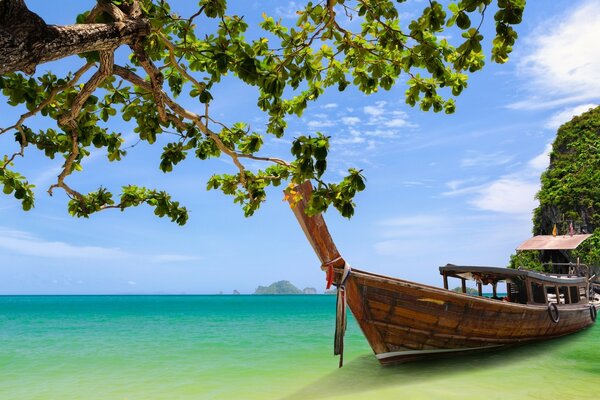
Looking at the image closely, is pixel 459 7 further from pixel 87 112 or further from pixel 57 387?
pixel 57 387

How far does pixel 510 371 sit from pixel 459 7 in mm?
9283

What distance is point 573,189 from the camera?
36.0m

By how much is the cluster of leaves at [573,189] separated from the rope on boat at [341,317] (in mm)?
30473

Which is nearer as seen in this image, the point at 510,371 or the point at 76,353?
the point at 510,371

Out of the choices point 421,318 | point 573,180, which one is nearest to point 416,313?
point 421,318

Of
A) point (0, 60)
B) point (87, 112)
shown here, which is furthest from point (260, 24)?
point (0, 60)

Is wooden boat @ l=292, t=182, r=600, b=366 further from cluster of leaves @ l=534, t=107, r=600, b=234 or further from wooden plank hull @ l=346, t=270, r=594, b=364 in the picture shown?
cluster of leaves @ l=534, t=107, r=600, b=234

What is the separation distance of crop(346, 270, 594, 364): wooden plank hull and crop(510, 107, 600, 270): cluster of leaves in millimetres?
26206

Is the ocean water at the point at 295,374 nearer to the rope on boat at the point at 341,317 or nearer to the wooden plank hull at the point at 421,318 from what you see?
the wooden plank hull at the point at 421,318

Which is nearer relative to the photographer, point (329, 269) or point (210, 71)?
point (210, 71)

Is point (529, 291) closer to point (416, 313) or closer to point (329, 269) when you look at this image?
point (416, 313)

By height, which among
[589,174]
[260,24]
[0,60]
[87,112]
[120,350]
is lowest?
[120,350]

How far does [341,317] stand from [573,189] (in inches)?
1395

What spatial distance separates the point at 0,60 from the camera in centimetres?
252
